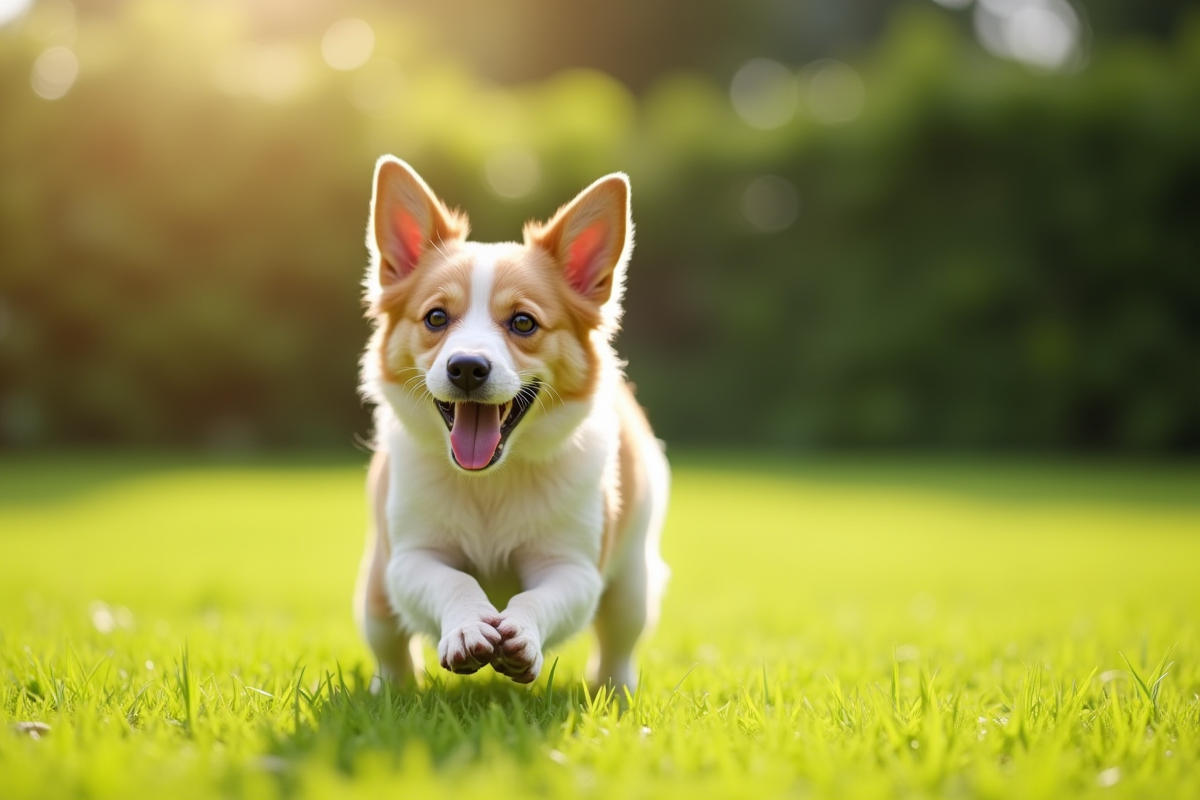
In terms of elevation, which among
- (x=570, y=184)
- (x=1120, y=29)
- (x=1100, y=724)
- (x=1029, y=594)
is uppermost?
(x=1120, y=29)

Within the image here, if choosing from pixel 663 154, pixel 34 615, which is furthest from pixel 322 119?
pixel 34 615

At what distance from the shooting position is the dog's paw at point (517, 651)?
8.37ft

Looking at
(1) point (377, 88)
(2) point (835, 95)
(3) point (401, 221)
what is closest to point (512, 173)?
(1) point (377, 88)

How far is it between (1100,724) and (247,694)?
7.34 ft

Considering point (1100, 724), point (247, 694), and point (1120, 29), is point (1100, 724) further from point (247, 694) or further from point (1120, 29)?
point (1120, 29)

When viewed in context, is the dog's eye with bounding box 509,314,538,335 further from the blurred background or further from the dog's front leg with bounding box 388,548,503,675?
the blurred background

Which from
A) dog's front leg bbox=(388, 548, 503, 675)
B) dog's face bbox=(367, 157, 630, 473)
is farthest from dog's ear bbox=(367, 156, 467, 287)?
dog's front leg bbox=(388, 548, 503, 675)

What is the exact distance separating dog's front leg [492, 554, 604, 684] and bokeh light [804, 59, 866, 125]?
17.6m

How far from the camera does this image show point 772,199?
1947cm

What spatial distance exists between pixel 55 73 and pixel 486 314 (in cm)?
1708

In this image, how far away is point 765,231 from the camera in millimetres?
19312

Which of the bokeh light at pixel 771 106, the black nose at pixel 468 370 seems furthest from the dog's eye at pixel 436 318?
the bokeh light at pixel 771 106

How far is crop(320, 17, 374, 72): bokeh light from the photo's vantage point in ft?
59.1

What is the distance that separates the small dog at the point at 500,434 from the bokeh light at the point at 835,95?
17.0m
